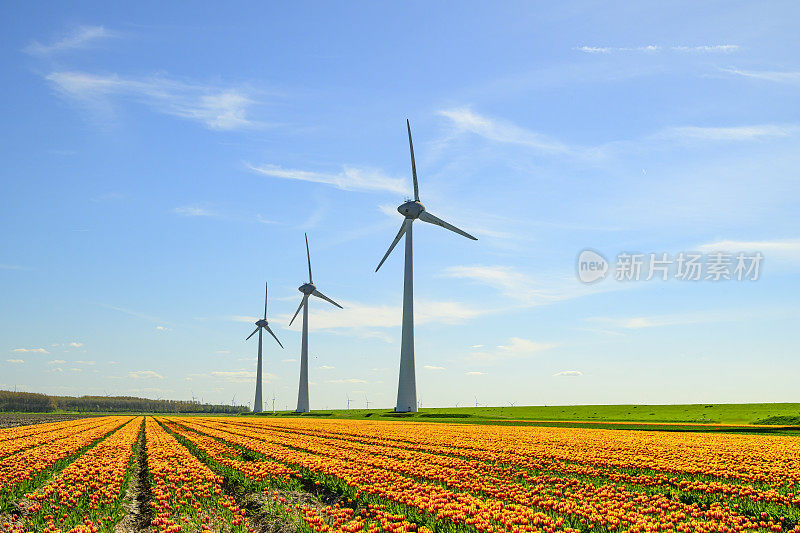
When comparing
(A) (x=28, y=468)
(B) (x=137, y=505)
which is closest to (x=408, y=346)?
(A) (x=28, y=468)

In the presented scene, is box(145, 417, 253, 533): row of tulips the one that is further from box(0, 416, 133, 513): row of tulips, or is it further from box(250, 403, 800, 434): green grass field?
box(250, 403, 800, 434): green grass field

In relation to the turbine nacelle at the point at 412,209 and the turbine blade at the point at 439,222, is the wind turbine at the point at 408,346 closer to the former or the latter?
the turbine blade at the point at 439,222

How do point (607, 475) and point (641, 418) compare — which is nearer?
point (607, 475)

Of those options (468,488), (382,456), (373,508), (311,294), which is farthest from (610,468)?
(311,294)

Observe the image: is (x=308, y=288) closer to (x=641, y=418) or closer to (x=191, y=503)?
(x=641, y=418)

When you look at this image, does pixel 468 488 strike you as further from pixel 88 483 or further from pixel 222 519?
pixel 88 483

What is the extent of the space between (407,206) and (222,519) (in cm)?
10106

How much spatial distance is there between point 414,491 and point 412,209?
98.0 metres

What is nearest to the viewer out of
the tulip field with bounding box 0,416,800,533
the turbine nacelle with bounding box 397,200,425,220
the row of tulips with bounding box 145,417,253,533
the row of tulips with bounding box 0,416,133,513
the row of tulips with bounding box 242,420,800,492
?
the tulip field with bounding box 0,416,800,533

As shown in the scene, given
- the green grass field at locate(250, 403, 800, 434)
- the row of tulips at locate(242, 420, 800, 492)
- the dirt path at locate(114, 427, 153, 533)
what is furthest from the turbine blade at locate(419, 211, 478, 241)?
the dirt path at locate(114, 427, 153, 533)

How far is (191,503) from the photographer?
1781cm

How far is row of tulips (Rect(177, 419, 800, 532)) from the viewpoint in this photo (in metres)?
13.7

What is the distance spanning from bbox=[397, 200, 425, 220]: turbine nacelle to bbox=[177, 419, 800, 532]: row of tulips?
291 ft

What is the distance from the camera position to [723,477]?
854 inches
